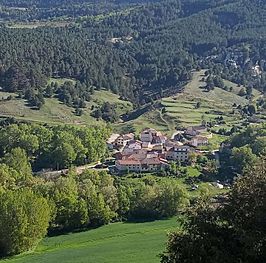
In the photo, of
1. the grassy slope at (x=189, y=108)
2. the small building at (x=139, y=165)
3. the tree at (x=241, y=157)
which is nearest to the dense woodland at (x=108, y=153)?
the tree at (x=241, y=157)

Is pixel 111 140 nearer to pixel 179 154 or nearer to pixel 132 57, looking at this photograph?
pixel 179 154

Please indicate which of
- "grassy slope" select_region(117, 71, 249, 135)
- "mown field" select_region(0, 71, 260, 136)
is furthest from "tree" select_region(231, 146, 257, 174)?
"grassy slope" select_region(117, 71, 249, 135)

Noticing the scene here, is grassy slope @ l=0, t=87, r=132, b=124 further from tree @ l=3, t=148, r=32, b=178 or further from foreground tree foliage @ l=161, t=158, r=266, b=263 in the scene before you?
foreground tree foliage @ l=161, t=158, r=266, b=263

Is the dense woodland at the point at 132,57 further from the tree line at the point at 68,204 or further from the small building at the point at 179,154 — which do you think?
the tree line at the point at 68,204

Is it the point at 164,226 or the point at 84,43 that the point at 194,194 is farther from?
the point at 84,43

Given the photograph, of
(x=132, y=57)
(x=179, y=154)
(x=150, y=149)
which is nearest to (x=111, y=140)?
(x=150, y=149)

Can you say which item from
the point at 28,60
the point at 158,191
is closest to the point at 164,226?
the point at 158,191

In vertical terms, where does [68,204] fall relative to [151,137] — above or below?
above
